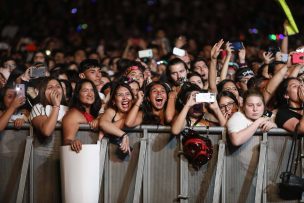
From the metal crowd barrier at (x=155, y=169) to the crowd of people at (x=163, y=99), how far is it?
0.15m

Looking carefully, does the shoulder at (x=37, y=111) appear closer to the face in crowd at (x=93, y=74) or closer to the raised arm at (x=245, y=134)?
the face in crowd at (x=93, y=74)

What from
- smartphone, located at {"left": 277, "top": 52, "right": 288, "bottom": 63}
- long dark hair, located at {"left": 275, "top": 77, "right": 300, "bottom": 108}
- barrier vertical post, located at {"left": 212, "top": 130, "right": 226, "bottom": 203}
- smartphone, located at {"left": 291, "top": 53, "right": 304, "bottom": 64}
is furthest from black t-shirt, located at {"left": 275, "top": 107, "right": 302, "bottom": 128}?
smartphone, located at {"left": 277, "top": 52, "right": 288, "bottom": 63}

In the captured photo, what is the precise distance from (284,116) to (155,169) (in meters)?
1.67

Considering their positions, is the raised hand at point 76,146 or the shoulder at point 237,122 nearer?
the shoulder at point 237,122

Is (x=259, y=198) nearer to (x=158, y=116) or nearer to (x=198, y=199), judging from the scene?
(x=198, y=199)

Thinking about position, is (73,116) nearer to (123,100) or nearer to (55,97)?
(55,97)

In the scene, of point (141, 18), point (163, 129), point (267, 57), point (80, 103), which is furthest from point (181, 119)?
point (141, 18)

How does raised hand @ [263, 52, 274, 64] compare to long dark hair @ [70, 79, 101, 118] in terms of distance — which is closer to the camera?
long dark hair @ [70, 79, 101, 118]

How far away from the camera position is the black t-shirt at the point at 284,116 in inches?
418

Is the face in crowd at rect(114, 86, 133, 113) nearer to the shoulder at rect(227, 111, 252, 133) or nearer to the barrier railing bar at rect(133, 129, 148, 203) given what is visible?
→ the barrier railing bar at rect(133, 129, 148, 203)

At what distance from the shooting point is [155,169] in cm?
1057

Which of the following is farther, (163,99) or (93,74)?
(93,74)

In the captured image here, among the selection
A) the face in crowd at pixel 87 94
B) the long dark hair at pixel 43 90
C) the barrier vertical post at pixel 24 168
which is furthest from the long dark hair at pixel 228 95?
the barrier vertical post at pixel 24 168

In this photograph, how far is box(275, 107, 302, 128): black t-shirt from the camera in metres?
10.6
